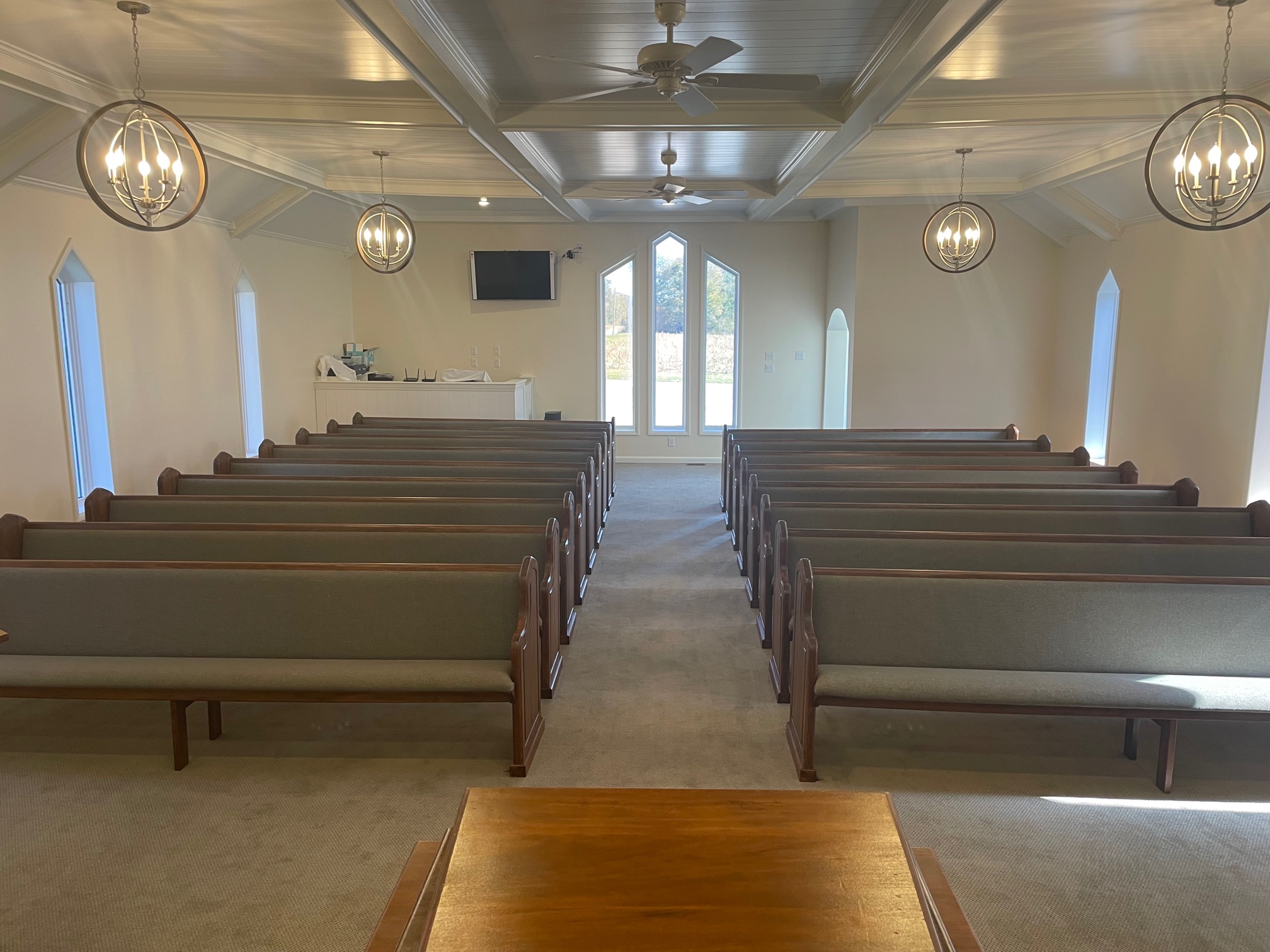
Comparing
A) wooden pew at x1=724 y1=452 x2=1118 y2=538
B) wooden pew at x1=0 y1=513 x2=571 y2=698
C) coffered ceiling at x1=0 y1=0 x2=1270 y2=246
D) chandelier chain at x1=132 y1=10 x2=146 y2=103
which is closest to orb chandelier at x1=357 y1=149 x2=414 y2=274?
coffered ceiling at x1=0 y1=0 x2=1270 y2=246

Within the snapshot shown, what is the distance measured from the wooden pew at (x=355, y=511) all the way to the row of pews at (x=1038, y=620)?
119 centimetres

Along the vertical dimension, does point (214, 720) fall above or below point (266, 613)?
below

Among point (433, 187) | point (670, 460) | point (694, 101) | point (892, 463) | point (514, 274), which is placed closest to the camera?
point (694, 101)

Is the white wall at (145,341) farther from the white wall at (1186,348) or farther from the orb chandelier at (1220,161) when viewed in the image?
the white wall at (1186,348)

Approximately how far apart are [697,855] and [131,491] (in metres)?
6.81

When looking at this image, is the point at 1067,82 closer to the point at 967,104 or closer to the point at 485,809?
the point at 967,104

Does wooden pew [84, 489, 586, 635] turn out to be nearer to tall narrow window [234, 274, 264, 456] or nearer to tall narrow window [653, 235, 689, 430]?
tall narrow window [234, 274, 264, 456]

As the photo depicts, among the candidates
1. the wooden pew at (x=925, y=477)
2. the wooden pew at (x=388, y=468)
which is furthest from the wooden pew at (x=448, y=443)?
the wooden pew at (x=925, y=477)

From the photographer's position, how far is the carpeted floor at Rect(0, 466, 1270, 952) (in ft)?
8.36

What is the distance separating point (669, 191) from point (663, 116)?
170 centimetres

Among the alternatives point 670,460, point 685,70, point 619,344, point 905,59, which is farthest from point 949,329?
point 685,70

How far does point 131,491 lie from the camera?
686cm

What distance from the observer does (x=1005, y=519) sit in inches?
180

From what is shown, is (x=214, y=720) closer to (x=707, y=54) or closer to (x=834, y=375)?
Result: (x=707, y=54)
